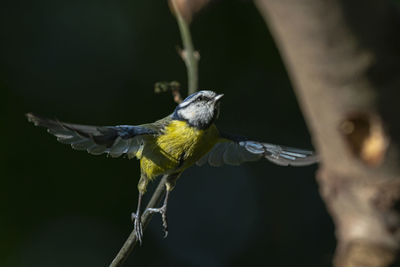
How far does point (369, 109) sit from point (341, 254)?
0.21 metres

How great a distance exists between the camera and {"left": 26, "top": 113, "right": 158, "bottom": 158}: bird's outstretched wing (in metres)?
1.80

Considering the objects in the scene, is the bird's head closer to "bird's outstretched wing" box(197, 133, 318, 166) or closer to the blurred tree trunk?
"bird's outstretched wing" box(197, 133, 318, 166)

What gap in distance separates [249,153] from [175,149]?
0.36 metres

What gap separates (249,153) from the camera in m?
2.67

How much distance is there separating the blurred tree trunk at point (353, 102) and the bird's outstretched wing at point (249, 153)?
1.50 m

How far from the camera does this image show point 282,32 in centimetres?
66

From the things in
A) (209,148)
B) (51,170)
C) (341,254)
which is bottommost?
(341,254)

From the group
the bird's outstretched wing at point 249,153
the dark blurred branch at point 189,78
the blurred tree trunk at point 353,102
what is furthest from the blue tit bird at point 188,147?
the blurred tree trunk at point 353,102

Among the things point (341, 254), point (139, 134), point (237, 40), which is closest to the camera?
point (341, 254)

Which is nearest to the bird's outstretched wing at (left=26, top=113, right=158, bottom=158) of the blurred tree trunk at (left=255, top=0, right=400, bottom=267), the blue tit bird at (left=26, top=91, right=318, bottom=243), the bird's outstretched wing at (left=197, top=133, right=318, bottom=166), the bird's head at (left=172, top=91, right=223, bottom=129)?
the blue tit bird at (left=26, top=91, right=318, bottom=243)

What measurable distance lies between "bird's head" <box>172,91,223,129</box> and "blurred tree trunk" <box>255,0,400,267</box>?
188 cm

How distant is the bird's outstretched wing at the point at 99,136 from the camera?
180 centimetres

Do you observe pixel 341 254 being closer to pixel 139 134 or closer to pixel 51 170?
pixel 139 134

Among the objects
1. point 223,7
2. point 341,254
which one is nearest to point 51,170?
point 223,7
